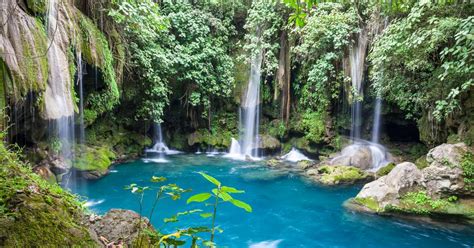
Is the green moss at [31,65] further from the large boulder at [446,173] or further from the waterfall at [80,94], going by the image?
the large boulder at [446,173]

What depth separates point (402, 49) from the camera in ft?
25.6

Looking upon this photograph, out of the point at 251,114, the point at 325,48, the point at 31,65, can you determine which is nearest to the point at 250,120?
the point at 251,114

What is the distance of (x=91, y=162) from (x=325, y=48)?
8.56m

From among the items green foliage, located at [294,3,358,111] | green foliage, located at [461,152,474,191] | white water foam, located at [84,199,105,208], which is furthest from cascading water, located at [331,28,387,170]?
white water foam, located at [84,199,105,208]

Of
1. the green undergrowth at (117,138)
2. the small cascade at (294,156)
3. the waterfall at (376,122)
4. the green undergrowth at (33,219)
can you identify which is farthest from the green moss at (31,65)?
the waterfall at (376,122)

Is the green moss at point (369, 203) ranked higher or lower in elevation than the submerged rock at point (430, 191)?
lower

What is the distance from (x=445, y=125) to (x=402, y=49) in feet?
9.42

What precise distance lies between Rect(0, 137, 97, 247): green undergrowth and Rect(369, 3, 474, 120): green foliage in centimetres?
646

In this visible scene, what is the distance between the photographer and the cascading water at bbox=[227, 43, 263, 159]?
564 inches

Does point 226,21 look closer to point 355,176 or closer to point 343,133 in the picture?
point 343,133

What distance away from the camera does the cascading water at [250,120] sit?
47.0 ft

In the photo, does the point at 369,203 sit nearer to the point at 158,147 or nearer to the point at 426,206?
the point at 426,206

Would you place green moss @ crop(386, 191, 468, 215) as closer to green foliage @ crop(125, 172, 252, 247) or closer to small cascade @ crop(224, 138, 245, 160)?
green foliage @ crop(125, 172, 252, 247)

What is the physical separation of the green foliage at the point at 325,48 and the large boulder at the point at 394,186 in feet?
15.6
